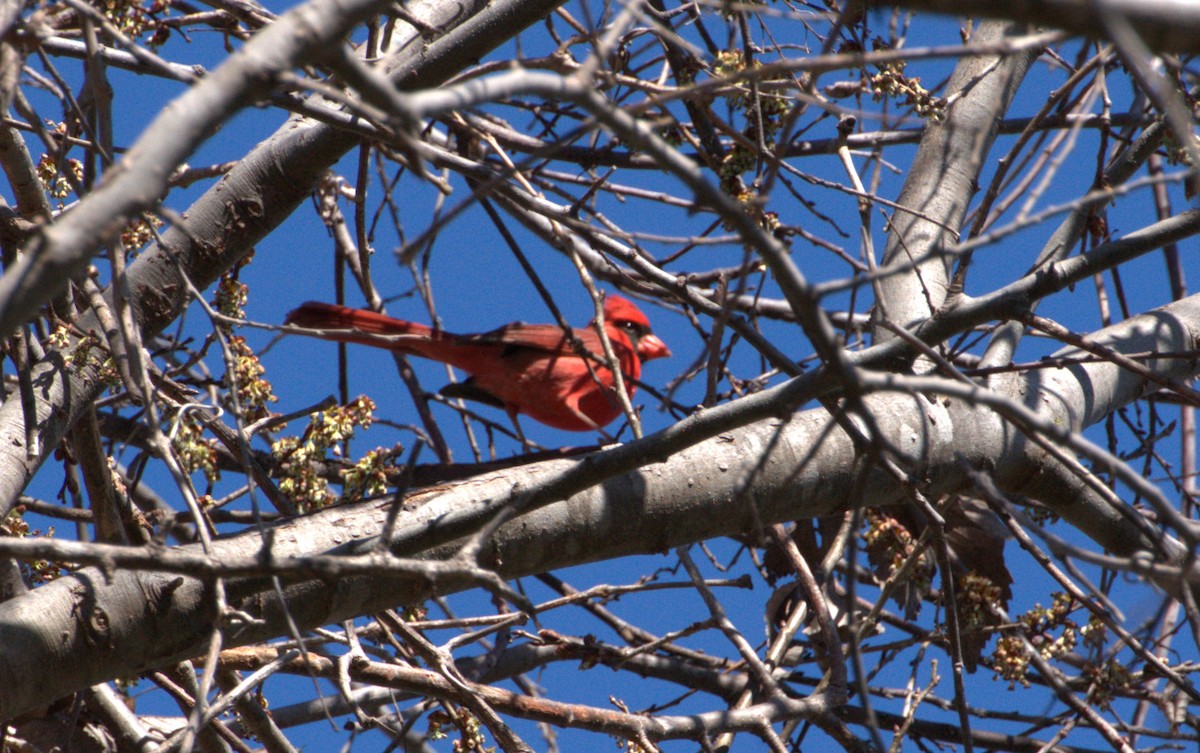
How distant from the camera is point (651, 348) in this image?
20.3 feet

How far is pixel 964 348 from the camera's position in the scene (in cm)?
301

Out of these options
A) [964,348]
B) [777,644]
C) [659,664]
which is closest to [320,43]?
[964,348]

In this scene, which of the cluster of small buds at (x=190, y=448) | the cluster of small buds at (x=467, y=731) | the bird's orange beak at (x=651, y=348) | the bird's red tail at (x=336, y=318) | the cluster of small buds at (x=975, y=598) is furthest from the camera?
the bird's orange beak at (x=651, y=348)

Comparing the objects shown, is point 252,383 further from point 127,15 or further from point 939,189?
point 939,189

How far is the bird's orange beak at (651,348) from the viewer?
6.16 metres

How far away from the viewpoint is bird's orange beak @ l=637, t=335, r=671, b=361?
20.2 feet

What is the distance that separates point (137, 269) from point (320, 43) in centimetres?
208

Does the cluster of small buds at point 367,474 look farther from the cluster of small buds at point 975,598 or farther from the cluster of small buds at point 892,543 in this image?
the cluster of small buds at point 975,598

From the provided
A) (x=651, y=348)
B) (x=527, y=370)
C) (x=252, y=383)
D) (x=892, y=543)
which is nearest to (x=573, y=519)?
(x=252, y=383)

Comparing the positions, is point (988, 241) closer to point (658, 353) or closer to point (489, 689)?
point (489, 689)

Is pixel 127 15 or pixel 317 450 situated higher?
pixel 127 15

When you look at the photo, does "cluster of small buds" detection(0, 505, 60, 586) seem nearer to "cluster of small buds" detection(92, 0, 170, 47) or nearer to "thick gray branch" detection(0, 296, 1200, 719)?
"thick gray branch" detection(0, 296, 1200, 719)

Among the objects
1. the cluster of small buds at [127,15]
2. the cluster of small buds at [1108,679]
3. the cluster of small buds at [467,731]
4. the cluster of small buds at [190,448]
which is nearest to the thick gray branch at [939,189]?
the cluster of small buds at [1108,679]

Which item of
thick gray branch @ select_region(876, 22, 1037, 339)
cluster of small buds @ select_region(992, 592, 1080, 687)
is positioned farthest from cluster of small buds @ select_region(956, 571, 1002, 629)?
thick gray branch @ select_region(876, 22, 1037, 339)
